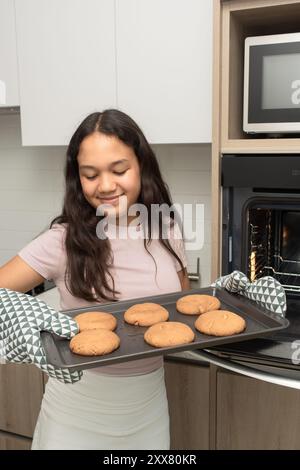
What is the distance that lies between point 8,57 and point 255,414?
4.83 ft

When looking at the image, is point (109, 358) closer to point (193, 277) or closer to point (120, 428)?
point (120, 428)

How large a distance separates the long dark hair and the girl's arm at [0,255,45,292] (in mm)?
84

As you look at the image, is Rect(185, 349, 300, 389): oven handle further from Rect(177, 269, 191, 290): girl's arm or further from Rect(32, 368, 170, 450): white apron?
Rect(177, 269, 191, 290): girl's arm

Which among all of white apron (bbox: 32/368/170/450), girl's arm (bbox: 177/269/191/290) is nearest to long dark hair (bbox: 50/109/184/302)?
girl's arm (bbox: 177/269/191/290)

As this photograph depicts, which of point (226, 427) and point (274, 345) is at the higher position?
point (274, 345)

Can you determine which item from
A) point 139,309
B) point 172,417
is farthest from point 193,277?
point 139,309

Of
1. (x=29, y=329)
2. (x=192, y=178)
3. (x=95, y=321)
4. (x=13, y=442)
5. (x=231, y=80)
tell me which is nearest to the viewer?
(x=29, y=329)

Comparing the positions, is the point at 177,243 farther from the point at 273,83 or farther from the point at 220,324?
the point at 273,83

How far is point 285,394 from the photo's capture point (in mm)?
1326

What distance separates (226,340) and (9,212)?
1.53 m

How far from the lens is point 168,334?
36.4 inches

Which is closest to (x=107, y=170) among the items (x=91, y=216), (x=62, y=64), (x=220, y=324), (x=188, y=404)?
(x=91, y=216)
